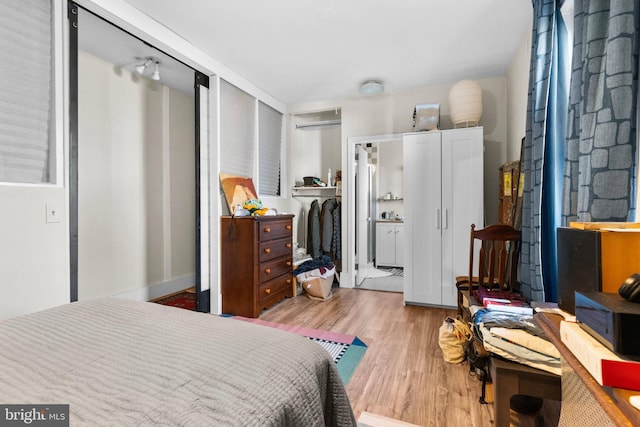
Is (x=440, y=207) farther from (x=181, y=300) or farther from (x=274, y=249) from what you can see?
(x=181, y=300)

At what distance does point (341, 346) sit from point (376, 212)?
11.9 ft

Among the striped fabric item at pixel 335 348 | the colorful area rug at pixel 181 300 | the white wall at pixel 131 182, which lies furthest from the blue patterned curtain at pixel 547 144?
the white wall at pixel 131 182

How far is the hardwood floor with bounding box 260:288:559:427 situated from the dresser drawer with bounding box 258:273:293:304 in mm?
138

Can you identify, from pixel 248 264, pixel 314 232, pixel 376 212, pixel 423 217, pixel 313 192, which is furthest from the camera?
pixel 376 212

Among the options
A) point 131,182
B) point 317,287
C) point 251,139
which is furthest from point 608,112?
point 131,182

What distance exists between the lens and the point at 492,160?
11.1 ft

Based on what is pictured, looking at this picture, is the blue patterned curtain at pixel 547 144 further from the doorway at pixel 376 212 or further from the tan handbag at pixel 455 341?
the doorway at pixel 376 212

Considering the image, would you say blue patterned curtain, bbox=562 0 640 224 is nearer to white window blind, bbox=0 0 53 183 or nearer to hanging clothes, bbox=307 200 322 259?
white window blind, bbox=0 0 53 183

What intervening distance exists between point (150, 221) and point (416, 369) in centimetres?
318

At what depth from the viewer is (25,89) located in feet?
5.54

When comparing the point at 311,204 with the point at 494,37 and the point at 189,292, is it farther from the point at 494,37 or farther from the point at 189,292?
the point at 494,37

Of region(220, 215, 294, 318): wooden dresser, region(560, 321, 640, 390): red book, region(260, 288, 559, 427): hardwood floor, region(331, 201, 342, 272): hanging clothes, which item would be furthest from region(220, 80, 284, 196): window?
region(560, 321, 640, 390): red book

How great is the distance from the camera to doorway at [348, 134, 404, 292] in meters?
4.09

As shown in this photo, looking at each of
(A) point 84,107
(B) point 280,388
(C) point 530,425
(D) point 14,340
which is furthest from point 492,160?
(A) point 84,107
